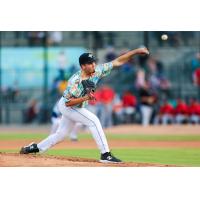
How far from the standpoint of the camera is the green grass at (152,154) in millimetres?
11719

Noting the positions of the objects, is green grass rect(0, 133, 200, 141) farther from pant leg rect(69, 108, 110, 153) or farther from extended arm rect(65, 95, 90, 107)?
extended arm rect(65, 95, 90, 107)

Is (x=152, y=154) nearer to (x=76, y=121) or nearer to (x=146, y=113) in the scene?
(x=76, y=121)

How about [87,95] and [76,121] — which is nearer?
[87,95]

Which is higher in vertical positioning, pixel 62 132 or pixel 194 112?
pixel 194 112

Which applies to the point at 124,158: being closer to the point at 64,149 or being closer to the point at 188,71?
the point at 64,149

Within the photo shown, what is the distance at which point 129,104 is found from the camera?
914 inches

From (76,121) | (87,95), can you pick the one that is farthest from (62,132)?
(87,95)

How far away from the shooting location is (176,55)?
24.2 m

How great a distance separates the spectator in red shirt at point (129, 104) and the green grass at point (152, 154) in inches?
329

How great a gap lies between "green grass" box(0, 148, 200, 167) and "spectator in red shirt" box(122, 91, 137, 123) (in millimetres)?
8358

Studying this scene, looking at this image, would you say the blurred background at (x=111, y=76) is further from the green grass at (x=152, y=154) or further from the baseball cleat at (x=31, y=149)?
the baseball cleat at (x=31, y=149)

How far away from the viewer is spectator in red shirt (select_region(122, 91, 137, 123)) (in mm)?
23203

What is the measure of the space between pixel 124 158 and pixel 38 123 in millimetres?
12103

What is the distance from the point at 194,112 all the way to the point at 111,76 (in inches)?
126
